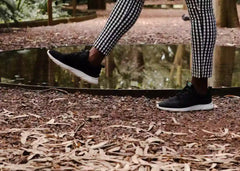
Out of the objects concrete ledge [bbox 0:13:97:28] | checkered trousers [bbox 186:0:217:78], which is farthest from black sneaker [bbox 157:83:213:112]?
concrete ledge [bbox 0:13:97:28]

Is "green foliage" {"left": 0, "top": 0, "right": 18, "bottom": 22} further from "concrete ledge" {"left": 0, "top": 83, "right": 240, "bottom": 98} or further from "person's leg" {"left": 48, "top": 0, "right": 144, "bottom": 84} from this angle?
"person's leg" {"left": 48, "top": 0, "right": 144, "bottom": 84}

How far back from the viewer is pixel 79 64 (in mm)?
3059

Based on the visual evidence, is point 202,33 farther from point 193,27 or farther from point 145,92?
point 145,92

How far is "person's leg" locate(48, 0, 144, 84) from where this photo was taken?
2949 millimetres

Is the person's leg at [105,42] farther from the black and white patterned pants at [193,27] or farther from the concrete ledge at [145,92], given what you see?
the concrete ledge at [145,92]

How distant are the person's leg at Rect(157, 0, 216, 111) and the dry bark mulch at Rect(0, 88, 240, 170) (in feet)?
0.24

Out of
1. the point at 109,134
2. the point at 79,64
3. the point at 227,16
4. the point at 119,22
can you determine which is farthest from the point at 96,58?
the point at 227,16

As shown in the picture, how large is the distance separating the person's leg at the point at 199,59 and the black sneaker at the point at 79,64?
0.47 meters

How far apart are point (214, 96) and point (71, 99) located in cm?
102

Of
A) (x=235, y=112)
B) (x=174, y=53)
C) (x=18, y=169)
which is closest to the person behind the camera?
(x=18, y=169)

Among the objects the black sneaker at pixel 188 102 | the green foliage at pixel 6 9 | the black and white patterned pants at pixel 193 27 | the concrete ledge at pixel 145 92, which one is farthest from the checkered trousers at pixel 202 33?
the green foliage at pixel 6 9

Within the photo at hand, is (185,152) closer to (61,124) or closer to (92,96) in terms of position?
(61,124)

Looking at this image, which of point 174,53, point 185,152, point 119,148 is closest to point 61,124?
point 119,148

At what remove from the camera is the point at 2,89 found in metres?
3.86
